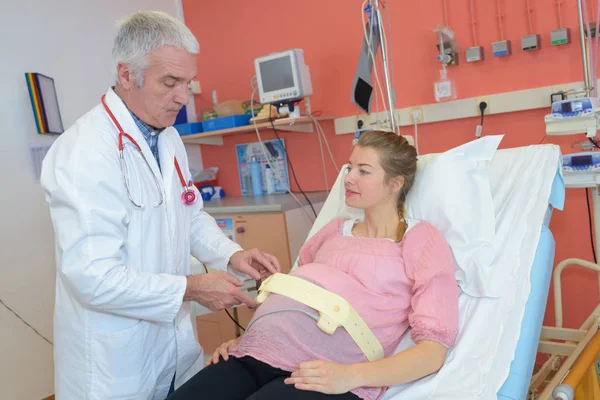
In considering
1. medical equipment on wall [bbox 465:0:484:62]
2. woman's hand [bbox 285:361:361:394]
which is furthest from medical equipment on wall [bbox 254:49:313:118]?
woman's hand [bbox 285:361:361:394]

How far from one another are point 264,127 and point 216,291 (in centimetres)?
183

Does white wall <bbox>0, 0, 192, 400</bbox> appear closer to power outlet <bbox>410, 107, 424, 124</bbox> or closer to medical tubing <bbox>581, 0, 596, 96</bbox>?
power outlet <bbox>410, 107, 424, 124</bbox>

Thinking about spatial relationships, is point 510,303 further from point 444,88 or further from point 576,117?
point 444,88

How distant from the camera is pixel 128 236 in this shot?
4.39 ft

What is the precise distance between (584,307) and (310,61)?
188cm

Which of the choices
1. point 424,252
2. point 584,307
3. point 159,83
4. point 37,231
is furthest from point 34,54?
point 584,307

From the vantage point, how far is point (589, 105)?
1658 mm

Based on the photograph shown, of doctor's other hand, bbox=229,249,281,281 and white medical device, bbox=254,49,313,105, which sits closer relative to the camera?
doctor's other hand, bbox=229,249,281,281

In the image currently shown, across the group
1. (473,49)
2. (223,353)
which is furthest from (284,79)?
(223,353)

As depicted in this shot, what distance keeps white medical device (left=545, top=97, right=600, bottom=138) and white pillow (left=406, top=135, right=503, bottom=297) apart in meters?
0.29

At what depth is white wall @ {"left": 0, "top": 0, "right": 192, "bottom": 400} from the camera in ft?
8.51

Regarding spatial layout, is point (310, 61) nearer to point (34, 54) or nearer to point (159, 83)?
point (34, 54)

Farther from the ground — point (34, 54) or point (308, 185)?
point (34, 54)

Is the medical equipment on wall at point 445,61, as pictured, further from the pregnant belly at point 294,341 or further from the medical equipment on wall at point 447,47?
the pregnant belly at point 294,341
